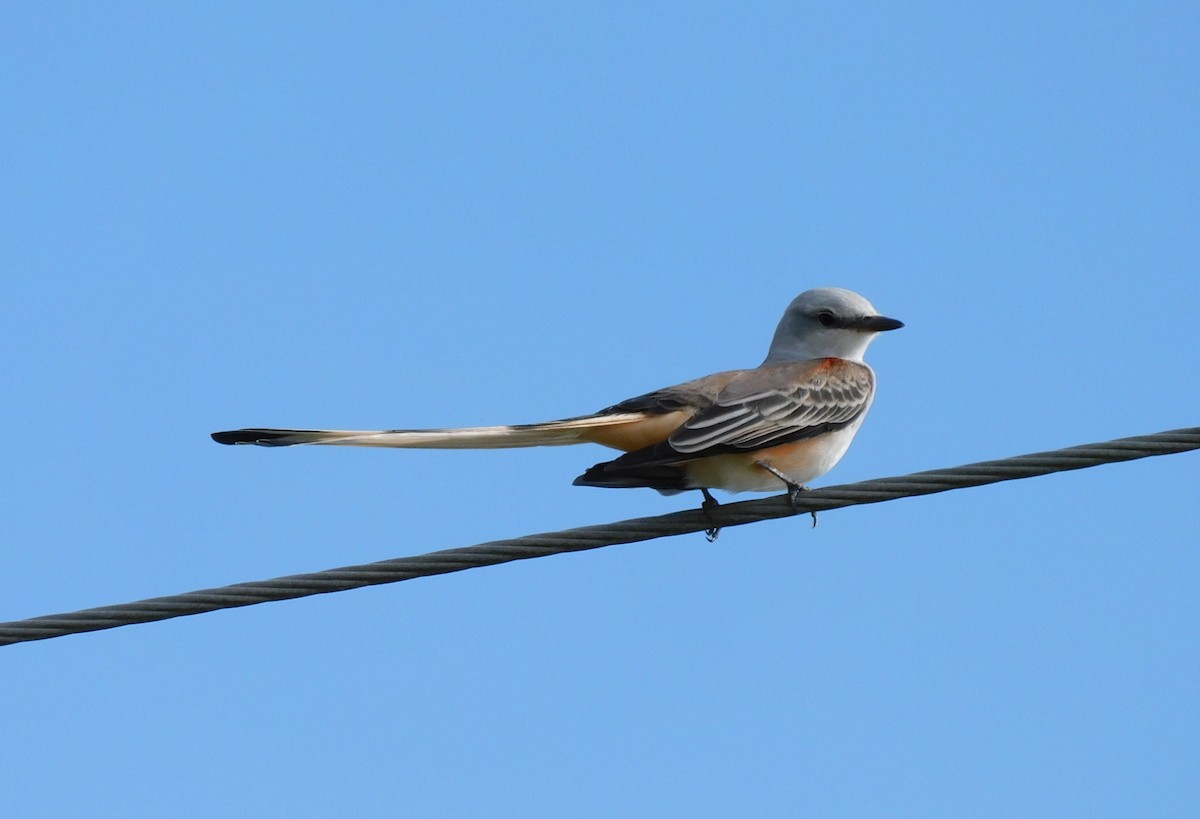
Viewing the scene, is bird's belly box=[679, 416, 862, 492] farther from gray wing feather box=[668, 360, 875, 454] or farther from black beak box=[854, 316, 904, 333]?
black beak box=[854, 316, 904, 333]

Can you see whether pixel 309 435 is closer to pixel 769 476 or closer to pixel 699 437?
pixel 699 437

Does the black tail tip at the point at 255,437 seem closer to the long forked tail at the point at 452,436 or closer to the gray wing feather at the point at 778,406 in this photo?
Result: the long forked tail at the point at 452,436

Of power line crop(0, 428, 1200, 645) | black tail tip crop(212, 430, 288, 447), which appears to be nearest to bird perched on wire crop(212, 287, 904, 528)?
black tail tip crop(212, 430, 288, 447)

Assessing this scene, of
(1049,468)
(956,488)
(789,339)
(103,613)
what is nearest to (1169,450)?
(1049,468)

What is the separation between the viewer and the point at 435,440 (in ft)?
19.6

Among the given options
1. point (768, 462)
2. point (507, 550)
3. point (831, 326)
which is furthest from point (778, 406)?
point (507, 550)

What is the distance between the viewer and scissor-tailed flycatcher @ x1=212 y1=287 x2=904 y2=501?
6098mm

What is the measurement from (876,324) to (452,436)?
321cm

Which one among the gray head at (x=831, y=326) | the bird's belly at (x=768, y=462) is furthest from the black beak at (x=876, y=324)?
the bird's belly at (x=768, y=462)

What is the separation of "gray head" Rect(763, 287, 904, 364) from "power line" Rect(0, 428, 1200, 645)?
2.69 meters

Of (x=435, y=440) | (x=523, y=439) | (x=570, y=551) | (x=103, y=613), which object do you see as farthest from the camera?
(x=523, y=439)

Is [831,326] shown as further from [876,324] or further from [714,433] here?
[714,433]

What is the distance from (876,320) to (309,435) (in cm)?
388

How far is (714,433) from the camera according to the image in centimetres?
664
